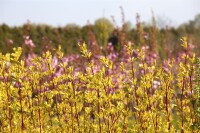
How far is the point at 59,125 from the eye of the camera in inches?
191

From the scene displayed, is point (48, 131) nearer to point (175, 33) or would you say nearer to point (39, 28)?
point (39, 28)

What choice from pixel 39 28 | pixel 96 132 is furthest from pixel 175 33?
pixel 96 132

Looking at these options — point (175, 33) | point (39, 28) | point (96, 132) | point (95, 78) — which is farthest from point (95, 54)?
point (175, 33)

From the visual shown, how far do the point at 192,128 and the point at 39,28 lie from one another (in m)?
21.0

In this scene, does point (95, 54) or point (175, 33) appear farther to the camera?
point (175, 33)

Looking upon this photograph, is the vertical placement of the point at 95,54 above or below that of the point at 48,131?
above

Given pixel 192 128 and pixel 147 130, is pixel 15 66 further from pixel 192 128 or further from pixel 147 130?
pixel 192 128

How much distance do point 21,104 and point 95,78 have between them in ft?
2.37

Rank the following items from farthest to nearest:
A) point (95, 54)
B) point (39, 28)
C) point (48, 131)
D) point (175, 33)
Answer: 1. point (175, 33)
2. point (39, 28)
3. point (95, 54)
4. point (48, 131)

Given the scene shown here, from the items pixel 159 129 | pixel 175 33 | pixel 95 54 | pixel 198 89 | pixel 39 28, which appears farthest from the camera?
pixel 175 33

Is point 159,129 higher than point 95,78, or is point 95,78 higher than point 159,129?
point 95,78

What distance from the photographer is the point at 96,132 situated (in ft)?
16.1

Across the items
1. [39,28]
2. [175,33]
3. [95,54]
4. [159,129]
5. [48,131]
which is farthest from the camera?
[175,33]


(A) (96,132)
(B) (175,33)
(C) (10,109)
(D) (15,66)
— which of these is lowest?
(A) (96,132)
